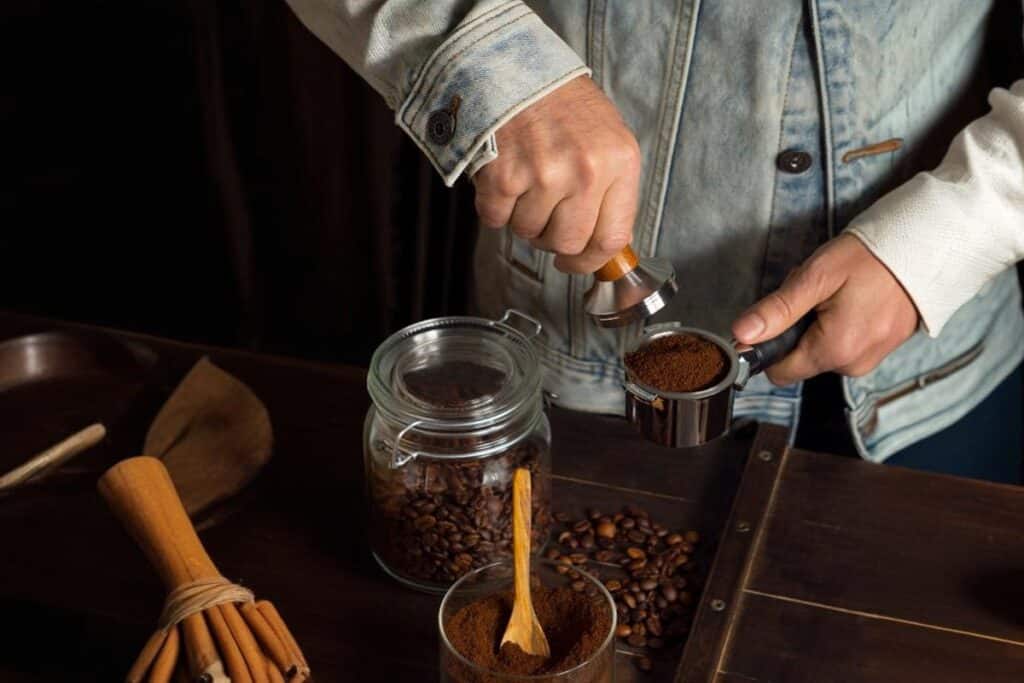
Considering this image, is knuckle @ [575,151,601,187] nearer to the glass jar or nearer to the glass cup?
the glass jar

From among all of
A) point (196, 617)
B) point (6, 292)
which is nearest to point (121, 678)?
point (196, 617)

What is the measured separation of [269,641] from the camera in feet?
3.36

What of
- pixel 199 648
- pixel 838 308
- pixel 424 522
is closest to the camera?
pixel 199 648

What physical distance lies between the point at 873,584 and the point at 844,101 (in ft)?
1.50

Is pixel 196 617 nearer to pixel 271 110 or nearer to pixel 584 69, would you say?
pixel 584 69

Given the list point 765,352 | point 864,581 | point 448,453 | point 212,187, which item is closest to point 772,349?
point 765,352

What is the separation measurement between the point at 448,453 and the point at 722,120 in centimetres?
44

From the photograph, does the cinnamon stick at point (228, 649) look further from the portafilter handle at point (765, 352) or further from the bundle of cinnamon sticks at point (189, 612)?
the portafilter handle at point (765, 352)

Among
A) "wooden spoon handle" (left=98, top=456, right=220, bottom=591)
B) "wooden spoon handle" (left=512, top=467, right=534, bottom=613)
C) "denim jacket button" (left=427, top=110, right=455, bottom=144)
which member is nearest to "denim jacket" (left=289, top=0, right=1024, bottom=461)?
"denim jacket button" (left=427, top=110, right=455, bottom=144)

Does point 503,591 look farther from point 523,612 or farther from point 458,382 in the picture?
point 458,382

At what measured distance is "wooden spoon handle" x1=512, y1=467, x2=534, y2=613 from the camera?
39.4 inches

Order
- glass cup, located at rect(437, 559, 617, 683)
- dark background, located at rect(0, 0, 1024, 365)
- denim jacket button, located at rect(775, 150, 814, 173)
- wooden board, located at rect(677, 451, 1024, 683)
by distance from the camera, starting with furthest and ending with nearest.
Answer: dark background, located at rect(0, 0, 1024, 365)
denim jacket button, located at rect(775, 150, 814, 173)
wooden board, located at rect(677, 451, 1024, 683)
glass cup, located at rect(437, 559, 617, 683)

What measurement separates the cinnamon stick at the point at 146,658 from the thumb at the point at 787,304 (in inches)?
21.9

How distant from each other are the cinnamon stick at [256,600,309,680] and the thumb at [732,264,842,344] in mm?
470
